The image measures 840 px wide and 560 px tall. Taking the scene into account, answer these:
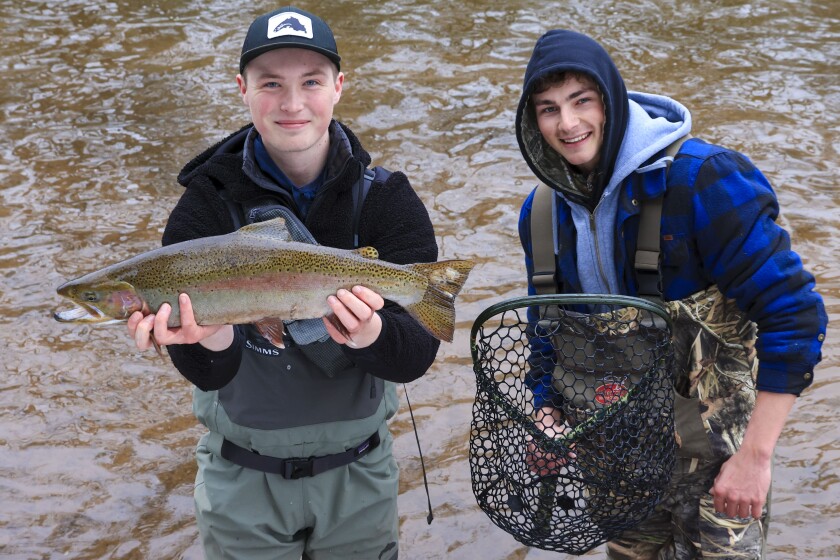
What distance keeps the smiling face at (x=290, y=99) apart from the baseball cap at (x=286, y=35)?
2.4 inches

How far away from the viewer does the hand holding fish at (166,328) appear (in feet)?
10.1

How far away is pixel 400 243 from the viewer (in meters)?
3.47

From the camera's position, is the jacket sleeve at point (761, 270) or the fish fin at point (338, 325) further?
the fish fin at point (338, 325)

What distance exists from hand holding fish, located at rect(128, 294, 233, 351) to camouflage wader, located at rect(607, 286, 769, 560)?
1662 millimetres

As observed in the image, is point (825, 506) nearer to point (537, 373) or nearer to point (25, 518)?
point (537, 373)

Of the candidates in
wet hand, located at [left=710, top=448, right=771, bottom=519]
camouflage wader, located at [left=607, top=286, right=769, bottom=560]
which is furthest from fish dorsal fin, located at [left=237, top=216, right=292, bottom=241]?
wet hand, located at [left=710, top=448, right=771, bottom=519]

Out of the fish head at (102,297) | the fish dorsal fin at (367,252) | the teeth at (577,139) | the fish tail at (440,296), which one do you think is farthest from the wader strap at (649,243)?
the fish head at (102,297)

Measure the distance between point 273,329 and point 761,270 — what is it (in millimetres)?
1656

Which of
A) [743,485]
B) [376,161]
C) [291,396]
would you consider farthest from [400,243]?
[376,161]

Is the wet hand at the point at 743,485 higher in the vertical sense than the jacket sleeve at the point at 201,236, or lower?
lower

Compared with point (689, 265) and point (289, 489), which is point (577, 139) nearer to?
point (689, 265)

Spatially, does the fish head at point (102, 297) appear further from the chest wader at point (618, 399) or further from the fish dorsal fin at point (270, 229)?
the chest wader at point (618, 399)

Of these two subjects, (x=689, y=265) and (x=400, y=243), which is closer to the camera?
(x=689, y=265)

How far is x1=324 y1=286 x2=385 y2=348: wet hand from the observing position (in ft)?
10.2
